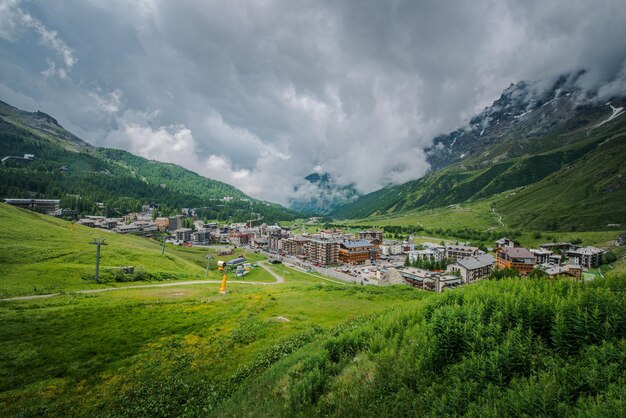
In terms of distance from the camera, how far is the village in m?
91.4

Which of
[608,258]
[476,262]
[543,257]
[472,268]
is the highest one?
[608,258]

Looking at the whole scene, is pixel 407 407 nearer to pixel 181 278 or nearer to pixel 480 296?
pixel 480 296

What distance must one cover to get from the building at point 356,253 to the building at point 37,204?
529 ft

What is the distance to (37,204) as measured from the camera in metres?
156

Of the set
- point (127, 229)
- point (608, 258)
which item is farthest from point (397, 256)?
point (127, 229)

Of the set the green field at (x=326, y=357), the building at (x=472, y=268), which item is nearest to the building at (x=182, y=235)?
the building at (x=472, y=268)

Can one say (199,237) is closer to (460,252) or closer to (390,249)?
(390,249)

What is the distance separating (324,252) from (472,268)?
2674 inches

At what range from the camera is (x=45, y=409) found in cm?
1356

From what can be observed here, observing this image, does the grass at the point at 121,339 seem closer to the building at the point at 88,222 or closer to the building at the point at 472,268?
the building at the point at 472,268

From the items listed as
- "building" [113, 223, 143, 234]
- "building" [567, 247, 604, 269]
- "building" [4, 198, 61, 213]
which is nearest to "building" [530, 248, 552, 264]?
"building" [567, 247, 604, 269]

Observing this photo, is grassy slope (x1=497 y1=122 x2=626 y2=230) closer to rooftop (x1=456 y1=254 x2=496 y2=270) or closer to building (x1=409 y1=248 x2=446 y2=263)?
building (x1=409 y1=248 x2=446 y2=263)

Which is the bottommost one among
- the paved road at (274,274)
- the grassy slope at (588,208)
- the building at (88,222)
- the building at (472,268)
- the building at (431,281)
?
the paved road at (274,274)

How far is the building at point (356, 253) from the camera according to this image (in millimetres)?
143375
